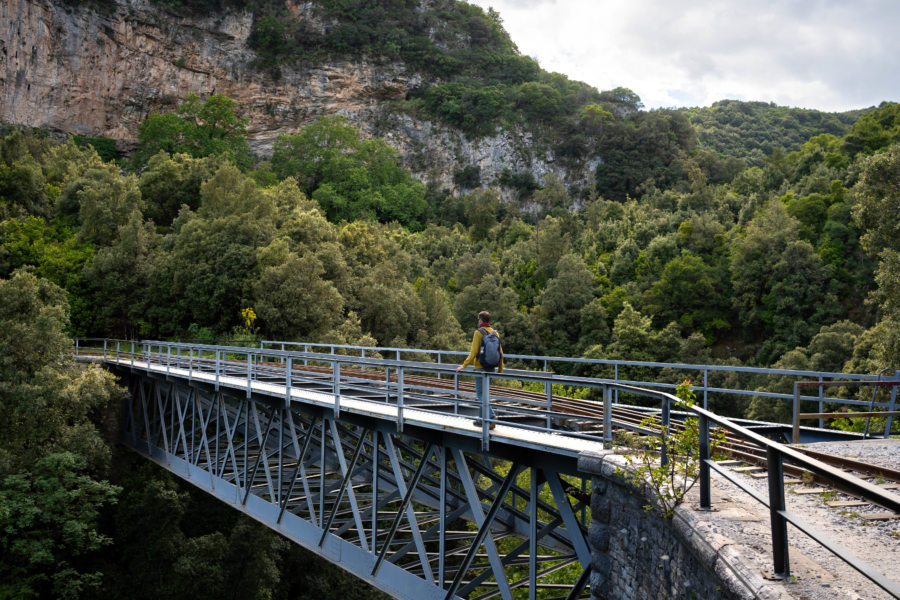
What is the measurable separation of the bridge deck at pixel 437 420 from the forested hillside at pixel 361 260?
8.35 meters

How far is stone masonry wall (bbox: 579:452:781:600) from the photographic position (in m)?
4.20

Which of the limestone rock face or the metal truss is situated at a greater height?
the limestone rock face

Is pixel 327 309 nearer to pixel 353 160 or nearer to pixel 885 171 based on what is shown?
pixel 885 171

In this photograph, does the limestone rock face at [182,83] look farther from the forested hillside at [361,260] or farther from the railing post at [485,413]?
the railing post at [485,413]

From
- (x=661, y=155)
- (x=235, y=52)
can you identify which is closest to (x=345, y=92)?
(x=235, y=52)

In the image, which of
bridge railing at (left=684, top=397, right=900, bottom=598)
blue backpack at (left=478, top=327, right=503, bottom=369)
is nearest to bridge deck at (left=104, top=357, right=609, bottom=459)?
blue backpack at (left=478, top=327, right=503, bottom=369)

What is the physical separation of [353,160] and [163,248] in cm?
3989

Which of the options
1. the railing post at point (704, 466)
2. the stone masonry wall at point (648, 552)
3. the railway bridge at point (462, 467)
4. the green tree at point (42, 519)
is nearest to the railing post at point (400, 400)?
the railway bridge at point (462, 467)

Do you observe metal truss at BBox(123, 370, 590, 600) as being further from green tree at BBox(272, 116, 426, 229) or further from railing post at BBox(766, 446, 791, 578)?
green tree at BBox(272, 116, 426, 229)

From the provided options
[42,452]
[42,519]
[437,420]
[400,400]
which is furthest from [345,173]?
[437,420]

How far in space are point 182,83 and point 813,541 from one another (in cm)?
8794

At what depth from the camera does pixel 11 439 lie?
18.2 m

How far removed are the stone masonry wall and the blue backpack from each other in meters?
2.16

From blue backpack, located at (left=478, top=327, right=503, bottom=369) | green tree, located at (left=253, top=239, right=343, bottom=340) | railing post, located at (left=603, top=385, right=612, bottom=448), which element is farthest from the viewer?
green tree, located at (left=253, top=239, right=343, bottom=340)
